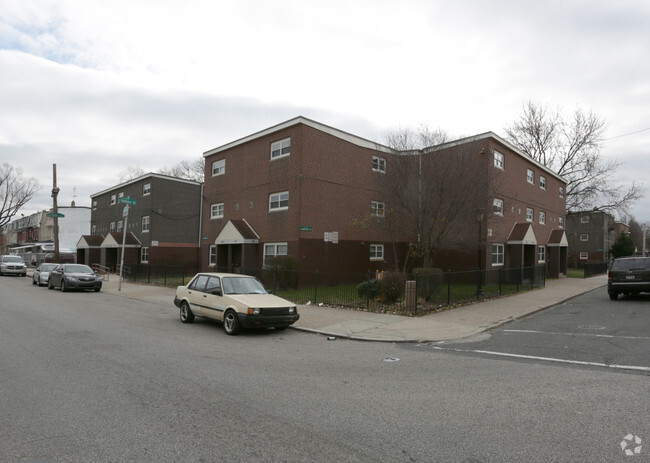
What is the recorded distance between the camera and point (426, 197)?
59.1 ft

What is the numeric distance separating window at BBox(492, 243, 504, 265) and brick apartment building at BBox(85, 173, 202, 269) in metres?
23.9

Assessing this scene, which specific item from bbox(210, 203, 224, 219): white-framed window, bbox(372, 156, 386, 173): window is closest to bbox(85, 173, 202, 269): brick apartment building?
bbox(210, 203, 224, 219): white-framed window

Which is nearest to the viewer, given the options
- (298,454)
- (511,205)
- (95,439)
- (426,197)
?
(298,454)

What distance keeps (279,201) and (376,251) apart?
6889 millimetres

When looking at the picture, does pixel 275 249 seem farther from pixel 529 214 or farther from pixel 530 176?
pixel 530 176

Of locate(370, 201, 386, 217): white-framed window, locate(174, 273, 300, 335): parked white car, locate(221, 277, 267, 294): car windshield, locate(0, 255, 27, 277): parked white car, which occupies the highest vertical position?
locate(370, 201, 386, 217): white-framed window

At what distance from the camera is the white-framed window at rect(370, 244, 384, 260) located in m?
25.8

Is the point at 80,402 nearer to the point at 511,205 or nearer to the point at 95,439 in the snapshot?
the point at 95,439

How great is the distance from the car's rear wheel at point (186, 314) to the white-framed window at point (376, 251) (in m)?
14.9

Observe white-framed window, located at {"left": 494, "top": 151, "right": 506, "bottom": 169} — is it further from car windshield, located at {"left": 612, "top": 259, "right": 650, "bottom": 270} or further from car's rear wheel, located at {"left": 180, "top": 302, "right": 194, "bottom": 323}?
car's rear wheel, located at {"left": 180, "top": 302, "right": 194, "bottom": 323}

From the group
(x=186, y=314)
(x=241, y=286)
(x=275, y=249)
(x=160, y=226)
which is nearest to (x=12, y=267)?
(x=160, y=226)

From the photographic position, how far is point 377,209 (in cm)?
2347

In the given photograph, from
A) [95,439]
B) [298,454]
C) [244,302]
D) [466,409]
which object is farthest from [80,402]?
[244,302]

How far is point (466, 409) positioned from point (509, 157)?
24116 millimetres
